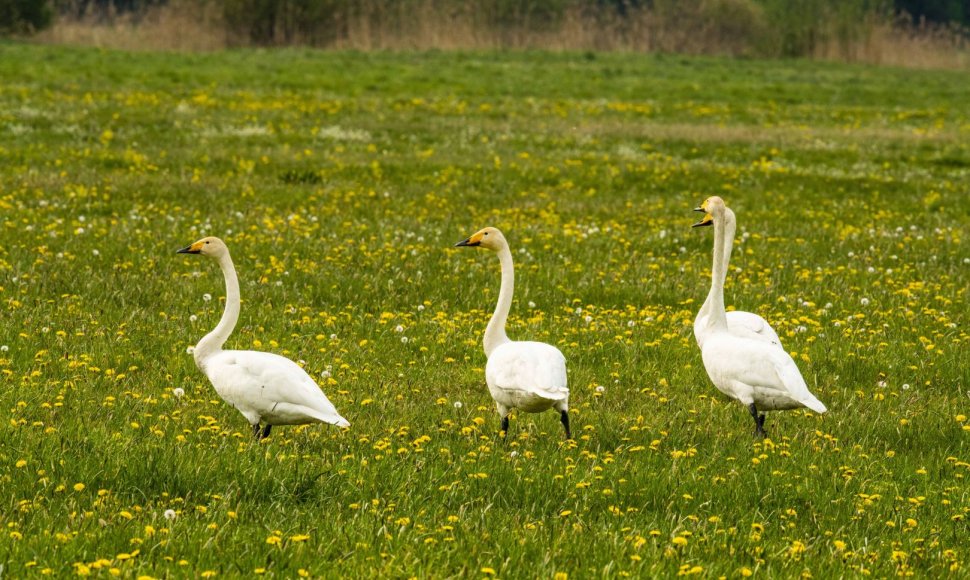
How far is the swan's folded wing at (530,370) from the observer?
659 cm

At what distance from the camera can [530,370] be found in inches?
264

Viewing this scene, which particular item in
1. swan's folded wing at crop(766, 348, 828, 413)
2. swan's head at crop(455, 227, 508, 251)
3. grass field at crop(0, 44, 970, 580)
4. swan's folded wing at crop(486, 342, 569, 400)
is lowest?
grass field at crop(0, 44, 970, 580)

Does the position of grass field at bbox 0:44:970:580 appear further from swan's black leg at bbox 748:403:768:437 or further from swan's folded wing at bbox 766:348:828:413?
swan's folded wing at bbox 766:348:828:413

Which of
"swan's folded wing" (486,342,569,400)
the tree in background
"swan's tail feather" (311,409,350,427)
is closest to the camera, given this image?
"swan's tail feather" (311,409,350,427)

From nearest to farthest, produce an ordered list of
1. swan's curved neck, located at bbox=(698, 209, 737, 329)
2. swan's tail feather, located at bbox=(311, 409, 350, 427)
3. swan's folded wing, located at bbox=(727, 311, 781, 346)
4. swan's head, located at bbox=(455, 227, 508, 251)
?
swan's tail feather, located at bbox=(311, 409, 350, 427) < swan's head, located at bbox=(455, 227, 508, 251) < swan's curved neck, located at bbox=(698, 209, 737, 329) < swan's folded wing, located at bbox=(727, 311, 781, 346)

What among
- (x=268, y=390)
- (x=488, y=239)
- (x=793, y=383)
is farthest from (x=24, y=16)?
(x=793, y=383)

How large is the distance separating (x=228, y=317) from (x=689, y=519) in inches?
116

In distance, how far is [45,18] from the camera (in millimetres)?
48438

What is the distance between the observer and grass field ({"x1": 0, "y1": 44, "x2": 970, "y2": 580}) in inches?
204

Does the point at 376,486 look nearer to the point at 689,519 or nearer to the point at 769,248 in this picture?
the point at 689,519

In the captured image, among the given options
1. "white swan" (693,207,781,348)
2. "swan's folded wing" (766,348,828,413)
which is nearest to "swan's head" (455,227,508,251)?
"white swan" (693,207,781,348)

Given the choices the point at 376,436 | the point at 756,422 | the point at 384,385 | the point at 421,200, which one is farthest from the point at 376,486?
the point at 421,200

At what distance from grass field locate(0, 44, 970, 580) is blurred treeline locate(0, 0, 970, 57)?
71.4ft

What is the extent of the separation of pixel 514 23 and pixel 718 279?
1592 inches
